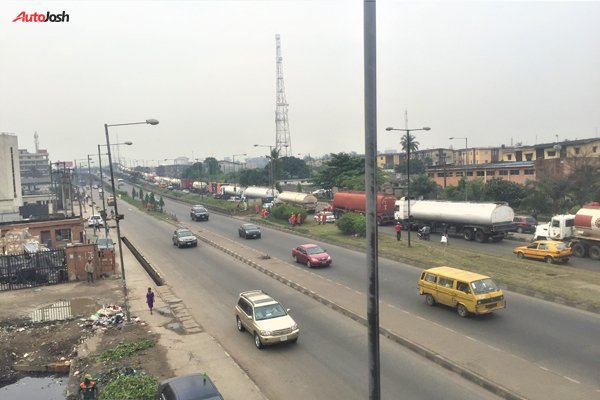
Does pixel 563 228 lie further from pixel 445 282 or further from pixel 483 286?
A: pixel 483 286

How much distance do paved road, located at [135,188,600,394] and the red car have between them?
2019 millimetres

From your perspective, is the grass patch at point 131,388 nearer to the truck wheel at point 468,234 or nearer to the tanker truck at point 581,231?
the tanker truck at point 581,231

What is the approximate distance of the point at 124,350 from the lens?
51.2 ft

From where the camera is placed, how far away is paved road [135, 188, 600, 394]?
13481 millimetres

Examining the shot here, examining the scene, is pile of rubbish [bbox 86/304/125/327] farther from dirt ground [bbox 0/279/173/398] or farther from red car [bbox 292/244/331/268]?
red car [bbox 292/244/331/268]

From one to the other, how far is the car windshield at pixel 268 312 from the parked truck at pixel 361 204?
31427 mm

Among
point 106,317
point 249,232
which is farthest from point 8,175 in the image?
point 106,317

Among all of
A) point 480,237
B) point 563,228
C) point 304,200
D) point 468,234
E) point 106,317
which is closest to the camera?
point 106,317

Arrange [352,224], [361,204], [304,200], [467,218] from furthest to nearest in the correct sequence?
[304,200], [361,204], [352,224], [467,218]

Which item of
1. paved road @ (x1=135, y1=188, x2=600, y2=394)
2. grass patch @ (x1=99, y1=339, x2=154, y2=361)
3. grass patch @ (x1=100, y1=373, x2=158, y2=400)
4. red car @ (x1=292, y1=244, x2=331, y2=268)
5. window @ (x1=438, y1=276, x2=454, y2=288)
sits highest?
window @ (x1=438, y1=276, x2=454, y2=288)

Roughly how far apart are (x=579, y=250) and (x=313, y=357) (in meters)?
23.5

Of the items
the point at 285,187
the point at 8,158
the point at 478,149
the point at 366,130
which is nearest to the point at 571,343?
the point at 366,130

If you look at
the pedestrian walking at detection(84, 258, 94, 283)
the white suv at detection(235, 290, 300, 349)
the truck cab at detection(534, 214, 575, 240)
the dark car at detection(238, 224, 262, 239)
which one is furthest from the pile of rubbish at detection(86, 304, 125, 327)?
the truck cab at detection(534, 214, 575, 240)

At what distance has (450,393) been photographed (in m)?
11.9
